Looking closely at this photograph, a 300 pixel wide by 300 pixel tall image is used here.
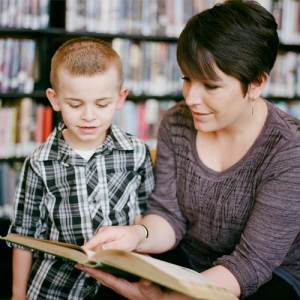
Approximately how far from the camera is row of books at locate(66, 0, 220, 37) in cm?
226

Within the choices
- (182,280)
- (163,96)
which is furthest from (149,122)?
(182,280)

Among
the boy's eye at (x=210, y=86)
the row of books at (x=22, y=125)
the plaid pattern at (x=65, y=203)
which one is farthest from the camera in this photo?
the row of books at (x=22, y=125)

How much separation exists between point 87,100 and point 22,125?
1135 mm

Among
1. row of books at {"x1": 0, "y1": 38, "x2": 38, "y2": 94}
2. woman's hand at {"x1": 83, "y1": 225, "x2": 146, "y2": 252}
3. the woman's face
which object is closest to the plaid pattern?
woman's hand at {"x1": 83, "y1": 225, "x2": 146, "y2": 252}

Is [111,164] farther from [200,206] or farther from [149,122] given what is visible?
[149,122]

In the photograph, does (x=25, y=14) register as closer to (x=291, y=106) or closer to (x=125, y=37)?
(x=125, y=37)

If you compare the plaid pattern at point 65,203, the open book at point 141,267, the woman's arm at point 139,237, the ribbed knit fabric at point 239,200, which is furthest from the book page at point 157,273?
the plaid pattern at point 65,203

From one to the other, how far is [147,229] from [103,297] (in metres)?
0.23

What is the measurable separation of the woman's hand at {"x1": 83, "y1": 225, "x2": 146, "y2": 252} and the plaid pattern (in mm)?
137

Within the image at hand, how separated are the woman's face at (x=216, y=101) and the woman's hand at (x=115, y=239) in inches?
13.5

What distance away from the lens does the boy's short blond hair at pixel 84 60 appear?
128cm

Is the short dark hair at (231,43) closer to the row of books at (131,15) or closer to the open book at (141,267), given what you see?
the open book at (141,267)

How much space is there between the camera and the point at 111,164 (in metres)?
1.41

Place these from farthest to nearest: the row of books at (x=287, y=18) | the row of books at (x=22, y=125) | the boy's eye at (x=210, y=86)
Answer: the row of books at (x=287, y=18)
the row of books at (x=22, y=125)
the boy's eye at (x=210, y=86)
